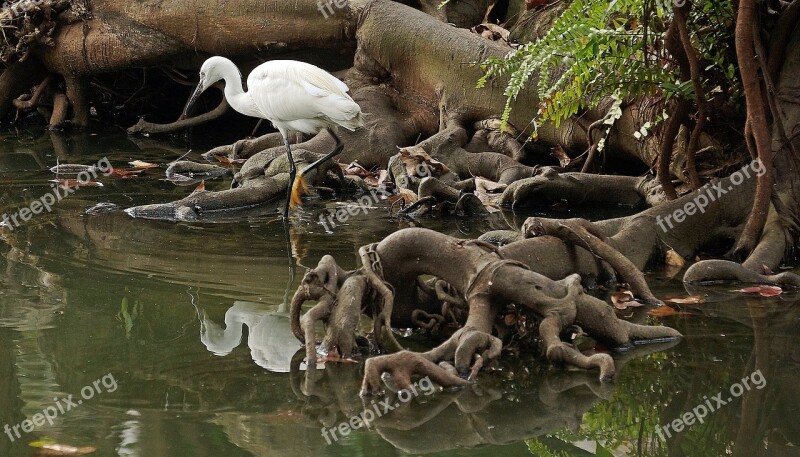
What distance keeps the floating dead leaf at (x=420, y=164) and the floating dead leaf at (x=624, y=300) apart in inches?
127

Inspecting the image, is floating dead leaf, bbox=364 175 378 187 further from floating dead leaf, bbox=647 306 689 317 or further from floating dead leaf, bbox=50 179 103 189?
floating dead leaf, bbox=647 306 689 317

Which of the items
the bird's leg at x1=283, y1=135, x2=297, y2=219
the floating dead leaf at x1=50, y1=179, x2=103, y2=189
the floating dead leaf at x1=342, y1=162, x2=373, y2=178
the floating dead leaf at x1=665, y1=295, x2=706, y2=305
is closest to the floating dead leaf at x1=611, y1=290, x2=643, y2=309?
the floating dead leaf at x1=665, y1=295, x2=706, y2=305

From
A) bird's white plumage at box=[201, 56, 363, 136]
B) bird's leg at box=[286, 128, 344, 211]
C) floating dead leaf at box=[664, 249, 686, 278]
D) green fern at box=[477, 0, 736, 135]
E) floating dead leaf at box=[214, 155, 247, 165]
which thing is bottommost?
floating dead leaf at box=[214, 155, 247, 165]

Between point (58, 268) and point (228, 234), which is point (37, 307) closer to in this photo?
point (58, 268)

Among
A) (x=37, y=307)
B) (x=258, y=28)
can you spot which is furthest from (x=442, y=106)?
(x=37, y=307)

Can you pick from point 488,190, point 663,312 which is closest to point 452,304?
point 663,312

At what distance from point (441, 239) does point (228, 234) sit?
2.91m

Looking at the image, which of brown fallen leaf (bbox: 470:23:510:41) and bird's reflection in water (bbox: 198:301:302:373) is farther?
brown fallen leaf (bbox: 470:23:510:41)

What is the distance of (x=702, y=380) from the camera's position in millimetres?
4184

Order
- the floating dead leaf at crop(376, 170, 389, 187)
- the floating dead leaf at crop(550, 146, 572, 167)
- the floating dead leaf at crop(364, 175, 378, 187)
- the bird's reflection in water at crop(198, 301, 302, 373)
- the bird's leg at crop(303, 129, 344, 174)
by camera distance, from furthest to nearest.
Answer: the floating dead leaf at crop(364, 175, 378, 187)
the floating dead leaf at crop(376, 170, 389, 187)
the floating dead leaf at crop(550, 146, 572, 167)
the bird's leg at crop(303, 129, 344, 174)
the bird's reflection in water at crop(198, 301, 302, 373)

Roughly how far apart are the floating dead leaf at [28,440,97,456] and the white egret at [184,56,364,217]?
440cm

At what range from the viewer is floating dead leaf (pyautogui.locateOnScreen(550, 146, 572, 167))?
28.5ft

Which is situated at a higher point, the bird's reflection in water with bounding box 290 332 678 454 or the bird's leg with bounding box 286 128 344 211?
the bird's reflection in water with bounding box 290 332 678 454

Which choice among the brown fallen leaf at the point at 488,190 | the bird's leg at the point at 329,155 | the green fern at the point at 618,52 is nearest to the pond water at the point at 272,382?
the green fern at the point at 618,52
